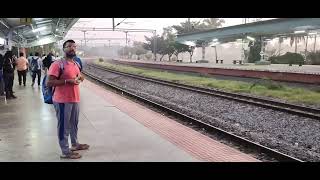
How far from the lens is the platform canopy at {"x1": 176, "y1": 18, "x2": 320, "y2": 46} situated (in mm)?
29348

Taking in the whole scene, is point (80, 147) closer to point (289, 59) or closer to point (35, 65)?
point (35, 65)

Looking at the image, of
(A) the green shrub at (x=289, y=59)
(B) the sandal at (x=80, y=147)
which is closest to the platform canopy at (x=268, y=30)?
(A) the green shrub at (x=289, y=59)

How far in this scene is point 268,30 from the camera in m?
34.3

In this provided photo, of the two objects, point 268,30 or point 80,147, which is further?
point 268,30

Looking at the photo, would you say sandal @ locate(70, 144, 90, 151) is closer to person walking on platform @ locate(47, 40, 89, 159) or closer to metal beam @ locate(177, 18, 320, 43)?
person walking on platform @ locate(47, 40, 89, 159)

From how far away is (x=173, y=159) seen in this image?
6.45m

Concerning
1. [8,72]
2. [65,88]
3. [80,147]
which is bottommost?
[80,147]

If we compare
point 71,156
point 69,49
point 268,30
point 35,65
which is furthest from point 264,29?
point 71,156

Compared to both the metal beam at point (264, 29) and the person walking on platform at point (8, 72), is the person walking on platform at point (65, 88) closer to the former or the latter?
the person walking on platform at point (8, 72)

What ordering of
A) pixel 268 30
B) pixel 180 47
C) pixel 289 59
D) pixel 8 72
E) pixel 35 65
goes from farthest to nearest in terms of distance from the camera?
pixel 180 47 < pixel 289 59 < pixel 268 30 < pixel 35 65 < pixel 8 72

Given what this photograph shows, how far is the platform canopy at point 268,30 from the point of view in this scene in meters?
29.3
